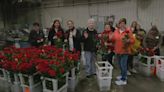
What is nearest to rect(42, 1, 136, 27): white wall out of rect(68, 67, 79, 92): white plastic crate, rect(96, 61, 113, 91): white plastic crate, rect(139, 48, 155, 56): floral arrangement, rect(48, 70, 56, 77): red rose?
rect(139, 48, 155, 56): floral arrangement

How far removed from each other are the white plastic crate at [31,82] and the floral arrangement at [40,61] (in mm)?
101

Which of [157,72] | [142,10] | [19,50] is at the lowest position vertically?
[157,72]

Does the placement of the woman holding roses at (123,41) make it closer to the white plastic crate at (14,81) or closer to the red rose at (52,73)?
the red rose at (52,73)

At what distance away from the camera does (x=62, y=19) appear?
8742mm

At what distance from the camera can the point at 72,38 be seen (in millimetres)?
3715

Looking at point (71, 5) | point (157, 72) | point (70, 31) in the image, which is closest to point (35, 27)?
point (70, 31)

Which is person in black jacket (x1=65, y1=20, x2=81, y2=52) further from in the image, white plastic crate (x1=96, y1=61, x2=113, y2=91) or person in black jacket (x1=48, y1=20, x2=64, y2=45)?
white plastic crate (x1=96, y1=61, x2=113, y2=91)

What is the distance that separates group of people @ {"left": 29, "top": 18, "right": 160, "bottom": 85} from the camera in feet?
11.0

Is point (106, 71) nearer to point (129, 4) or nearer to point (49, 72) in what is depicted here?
point (49, 72)

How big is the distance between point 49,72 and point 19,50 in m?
1.12

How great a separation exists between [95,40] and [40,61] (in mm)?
1334

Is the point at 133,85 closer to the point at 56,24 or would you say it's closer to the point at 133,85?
the point at 133,85

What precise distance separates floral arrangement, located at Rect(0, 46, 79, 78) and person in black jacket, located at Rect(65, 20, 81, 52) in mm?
588

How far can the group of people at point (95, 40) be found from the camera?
334cm
